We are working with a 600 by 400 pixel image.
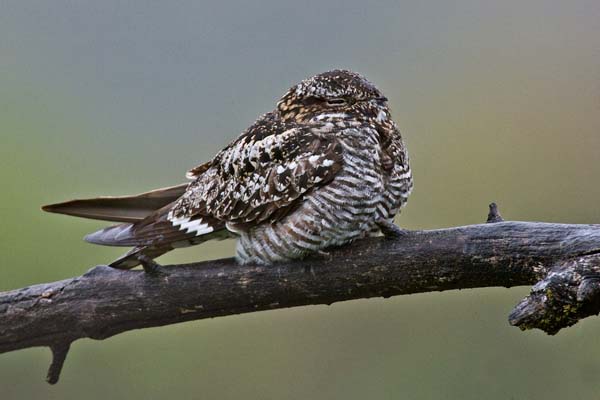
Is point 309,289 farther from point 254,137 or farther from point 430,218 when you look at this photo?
point 430,218

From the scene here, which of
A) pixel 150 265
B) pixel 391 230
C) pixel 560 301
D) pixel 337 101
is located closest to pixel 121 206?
pixel 150 265

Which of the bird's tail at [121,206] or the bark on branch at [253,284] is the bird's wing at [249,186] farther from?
the bark on branch at [253,284]

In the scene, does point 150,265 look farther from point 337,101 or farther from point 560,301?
point 560,301

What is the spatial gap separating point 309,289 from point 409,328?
1.78 m

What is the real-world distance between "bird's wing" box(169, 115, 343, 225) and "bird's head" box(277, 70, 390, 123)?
56 millimetres

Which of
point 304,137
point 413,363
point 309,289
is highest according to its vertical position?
point 304,137

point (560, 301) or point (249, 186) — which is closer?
point (560, 301)

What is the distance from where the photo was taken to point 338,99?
111 inches

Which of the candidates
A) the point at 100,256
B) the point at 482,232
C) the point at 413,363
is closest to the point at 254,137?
the point at 482,232

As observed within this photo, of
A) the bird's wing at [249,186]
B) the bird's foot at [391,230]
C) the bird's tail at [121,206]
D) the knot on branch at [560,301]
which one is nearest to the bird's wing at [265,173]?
the bird's wing at [249,186]

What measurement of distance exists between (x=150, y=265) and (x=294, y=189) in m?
0.48

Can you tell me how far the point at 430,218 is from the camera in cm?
458

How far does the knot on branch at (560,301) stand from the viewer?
2.16 meters

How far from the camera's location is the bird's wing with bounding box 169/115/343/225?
2711 mm
